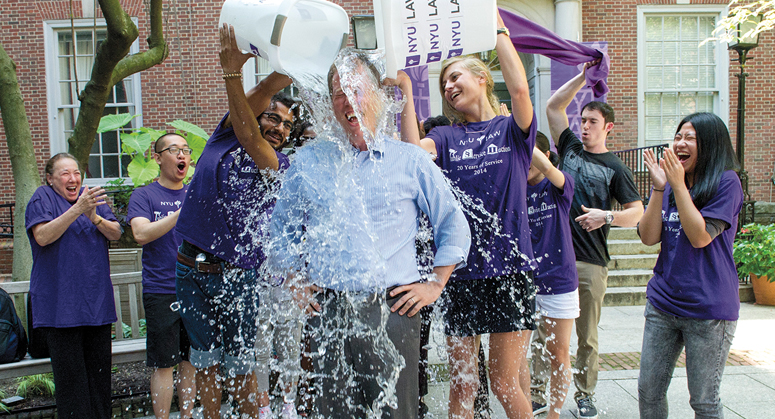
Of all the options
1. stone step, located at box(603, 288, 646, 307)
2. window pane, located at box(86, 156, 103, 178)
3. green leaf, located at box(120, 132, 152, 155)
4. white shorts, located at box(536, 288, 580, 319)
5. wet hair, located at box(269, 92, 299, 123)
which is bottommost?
stone step, located at box(603, 288, 646, 307)

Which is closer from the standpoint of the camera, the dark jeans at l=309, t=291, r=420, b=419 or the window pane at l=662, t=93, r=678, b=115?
the dark jeans at l=309, t=291, r=420, b=419

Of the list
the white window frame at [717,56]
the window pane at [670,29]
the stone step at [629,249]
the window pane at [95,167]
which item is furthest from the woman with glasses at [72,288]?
the window pane at [670,29]

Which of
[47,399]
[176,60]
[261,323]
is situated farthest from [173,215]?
[176,60]

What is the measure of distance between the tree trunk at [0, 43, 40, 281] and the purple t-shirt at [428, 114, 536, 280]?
178 inches

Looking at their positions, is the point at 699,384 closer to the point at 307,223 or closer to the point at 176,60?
the point at 307,223

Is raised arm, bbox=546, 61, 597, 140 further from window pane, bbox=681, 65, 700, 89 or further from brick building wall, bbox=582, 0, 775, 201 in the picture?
window pane, bbox=681, 65, 700, 89

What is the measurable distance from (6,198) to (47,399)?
8.92 meters

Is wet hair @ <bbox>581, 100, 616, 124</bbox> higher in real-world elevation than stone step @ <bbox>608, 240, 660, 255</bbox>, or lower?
higher

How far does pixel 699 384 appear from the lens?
2.77m

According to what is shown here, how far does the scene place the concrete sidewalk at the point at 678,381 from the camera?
155 inches

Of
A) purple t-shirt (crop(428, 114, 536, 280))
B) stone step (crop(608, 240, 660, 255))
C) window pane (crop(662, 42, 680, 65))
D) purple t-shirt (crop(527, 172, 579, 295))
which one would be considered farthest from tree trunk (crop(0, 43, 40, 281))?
window pane (crop(662, 42, 680, 65))

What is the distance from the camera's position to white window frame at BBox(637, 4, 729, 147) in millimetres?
12078

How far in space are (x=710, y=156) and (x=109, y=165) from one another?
1227 centimetres

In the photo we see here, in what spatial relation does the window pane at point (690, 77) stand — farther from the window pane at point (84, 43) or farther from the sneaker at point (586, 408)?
the window pane at point (84, 43)
